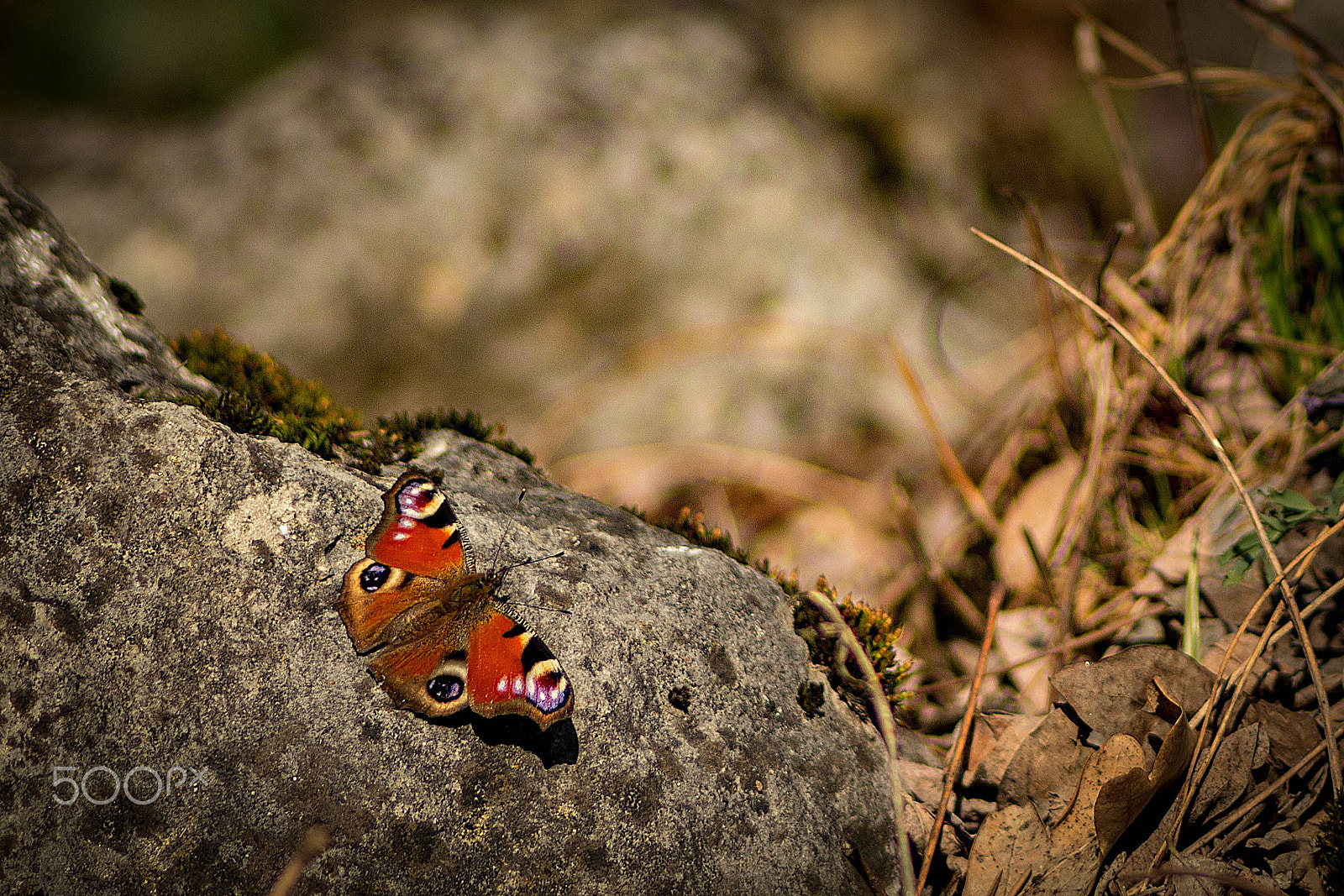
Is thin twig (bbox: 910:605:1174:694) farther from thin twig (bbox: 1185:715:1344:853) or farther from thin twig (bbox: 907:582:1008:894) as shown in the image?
thin twig (bbox: 1185:715:1344:853)

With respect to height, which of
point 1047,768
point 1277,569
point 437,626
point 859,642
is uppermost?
point 437,626

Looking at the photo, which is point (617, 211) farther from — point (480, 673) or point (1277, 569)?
point (1277, 569)

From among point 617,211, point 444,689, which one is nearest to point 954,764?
point 444,689

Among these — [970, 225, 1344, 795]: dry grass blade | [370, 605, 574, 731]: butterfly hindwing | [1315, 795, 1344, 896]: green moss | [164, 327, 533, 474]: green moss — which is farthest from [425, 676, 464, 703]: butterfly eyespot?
[1315, 795, 1344, 896]: green moss

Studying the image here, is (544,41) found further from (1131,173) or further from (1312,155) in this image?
(1312,155)

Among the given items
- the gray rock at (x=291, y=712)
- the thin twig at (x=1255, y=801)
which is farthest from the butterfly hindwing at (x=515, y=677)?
the thin twig at (x=1255, y=801)

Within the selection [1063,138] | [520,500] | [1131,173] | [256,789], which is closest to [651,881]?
[256,789]
